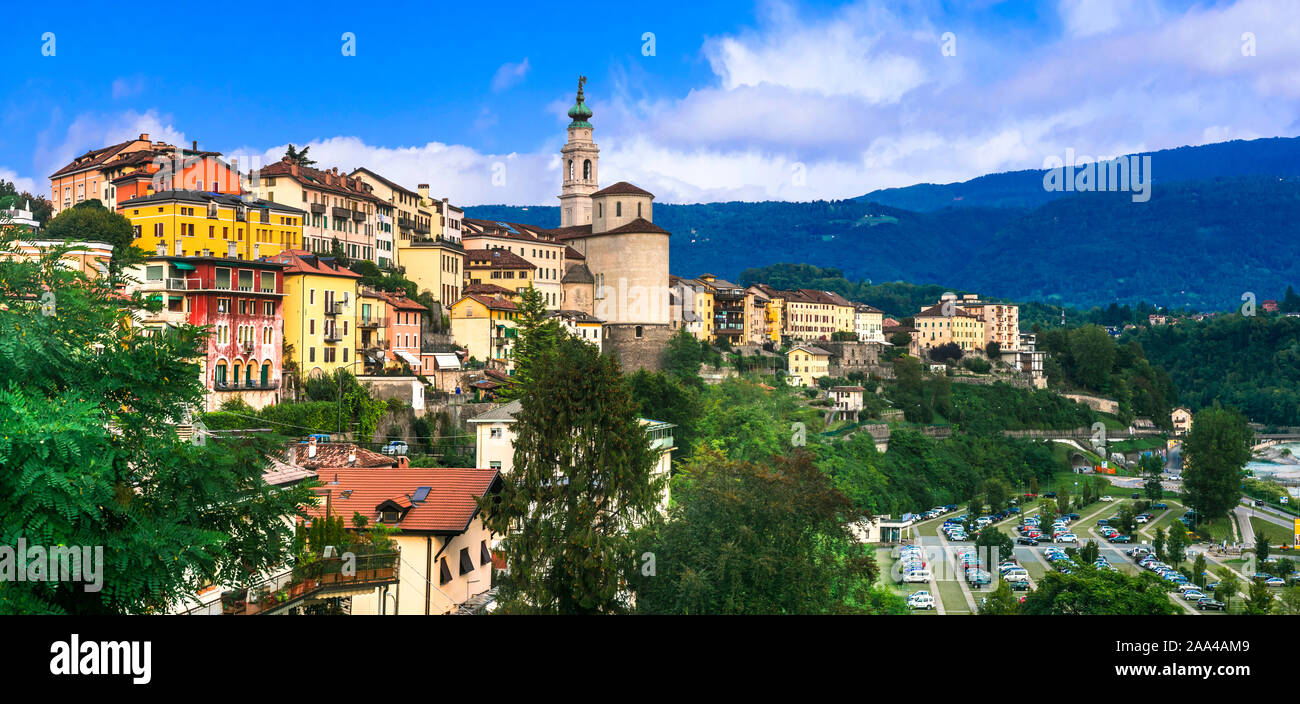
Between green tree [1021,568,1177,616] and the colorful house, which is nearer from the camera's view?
green tree [1021,568,1177,616]

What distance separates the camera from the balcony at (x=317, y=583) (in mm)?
16328

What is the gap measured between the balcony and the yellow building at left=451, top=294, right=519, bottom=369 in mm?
40108

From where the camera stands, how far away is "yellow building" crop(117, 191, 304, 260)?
50219mm

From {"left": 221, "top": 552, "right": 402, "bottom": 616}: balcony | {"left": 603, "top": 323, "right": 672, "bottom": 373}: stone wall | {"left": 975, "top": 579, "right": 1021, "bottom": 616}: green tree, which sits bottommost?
{"left": 975, "top": 579, "right": 1021, "bottom": 616}: green tree

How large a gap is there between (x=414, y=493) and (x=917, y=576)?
28.8 meters

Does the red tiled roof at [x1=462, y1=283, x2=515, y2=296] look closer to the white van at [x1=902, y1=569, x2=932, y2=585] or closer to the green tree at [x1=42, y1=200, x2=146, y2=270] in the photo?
the green tree at [x1=42, y1=200, x2=146, y2=270]

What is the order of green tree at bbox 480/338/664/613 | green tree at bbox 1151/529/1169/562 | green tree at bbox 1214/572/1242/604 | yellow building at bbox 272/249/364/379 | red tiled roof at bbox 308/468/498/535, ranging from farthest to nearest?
green tree at bbox 1151/529/1169/562 < yellow building at bbox 272/249/364/379 < green tree at bbox 1214/572/1242/604 < red tiled roof at bbox 308/468/498/535 < green tree at bbox 480/338/664/613

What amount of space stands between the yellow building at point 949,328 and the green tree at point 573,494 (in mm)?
109022

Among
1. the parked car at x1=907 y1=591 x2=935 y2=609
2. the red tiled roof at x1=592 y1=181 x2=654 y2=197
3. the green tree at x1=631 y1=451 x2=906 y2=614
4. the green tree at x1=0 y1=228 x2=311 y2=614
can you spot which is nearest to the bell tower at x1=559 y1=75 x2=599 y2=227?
the red tiled roof at x1=592 y1=181 x2=654 y2=197

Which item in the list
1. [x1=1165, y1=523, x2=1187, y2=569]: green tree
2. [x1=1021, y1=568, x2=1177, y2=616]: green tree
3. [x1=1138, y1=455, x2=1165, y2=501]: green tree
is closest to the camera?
[x1=1021, y1=568, x2=1177, y2=616]: green tree

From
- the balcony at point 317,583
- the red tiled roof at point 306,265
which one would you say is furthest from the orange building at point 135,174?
the balcony at point 317,583

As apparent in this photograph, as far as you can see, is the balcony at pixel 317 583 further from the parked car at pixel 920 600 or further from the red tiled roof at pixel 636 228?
the red tiled roof at pixel 636 228
